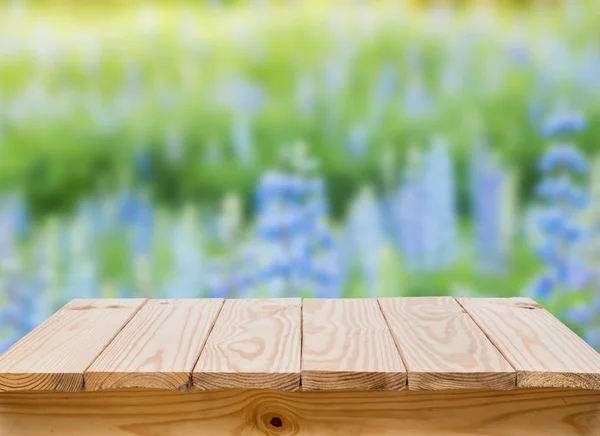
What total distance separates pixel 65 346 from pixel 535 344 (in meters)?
0.83

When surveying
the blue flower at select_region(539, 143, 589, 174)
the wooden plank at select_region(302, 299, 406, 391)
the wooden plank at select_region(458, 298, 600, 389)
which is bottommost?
the wooden plank at select_region(458, 298, 600, 389)

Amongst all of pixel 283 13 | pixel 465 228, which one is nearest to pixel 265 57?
pixel 283 13

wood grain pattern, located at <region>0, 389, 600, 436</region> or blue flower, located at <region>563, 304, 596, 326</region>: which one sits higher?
wood grain pattern, located at <region>0, 389, 600, 436</region>

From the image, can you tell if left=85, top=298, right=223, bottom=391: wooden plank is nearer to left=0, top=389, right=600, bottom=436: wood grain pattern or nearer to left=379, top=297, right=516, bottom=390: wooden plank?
left=0, top=389, right=600, bottom=436: wood grain pattern

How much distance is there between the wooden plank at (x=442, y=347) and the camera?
117cm

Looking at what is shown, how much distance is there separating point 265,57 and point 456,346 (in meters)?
1.94

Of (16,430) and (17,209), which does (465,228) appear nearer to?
(17,209)

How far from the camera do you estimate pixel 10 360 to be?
4.10ft

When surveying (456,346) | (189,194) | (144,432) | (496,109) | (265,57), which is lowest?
(144,432)

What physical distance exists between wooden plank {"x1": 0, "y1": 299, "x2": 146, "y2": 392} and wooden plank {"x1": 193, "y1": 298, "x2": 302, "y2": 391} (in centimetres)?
19

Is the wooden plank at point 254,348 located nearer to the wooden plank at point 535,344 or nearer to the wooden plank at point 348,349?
the wooden plank at point 348,349

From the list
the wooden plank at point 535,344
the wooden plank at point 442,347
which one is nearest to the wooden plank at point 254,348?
the wooden plank at point 442,347

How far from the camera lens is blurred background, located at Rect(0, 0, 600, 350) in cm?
296

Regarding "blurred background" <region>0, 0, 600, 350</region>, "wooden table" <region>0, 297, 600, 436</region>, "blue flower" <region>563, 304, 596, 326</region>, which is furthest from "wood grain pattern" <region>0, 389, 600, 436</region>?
"blue flower" <region>563, 304, 596, 326</region>
